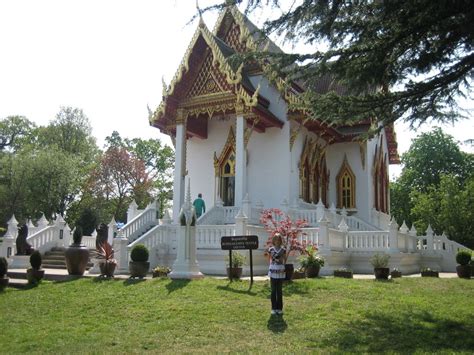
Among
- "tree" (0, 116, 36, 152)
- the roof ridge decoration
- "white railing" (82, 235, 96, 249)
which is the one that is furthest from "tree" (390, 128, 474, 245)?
"tree" (0, 116, 36, 152)

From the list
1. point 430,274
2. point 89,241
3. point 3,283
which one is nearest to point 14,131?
point 89,241

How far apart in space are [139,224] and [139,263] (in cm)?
608

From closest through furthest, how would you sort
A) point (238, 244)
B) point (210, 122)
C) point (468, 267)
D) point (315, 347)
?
point (315, 347) → point (238, 244) → point (468, 267) → point (210, 122)

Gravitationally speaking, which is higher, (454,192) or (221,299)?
(454,192)

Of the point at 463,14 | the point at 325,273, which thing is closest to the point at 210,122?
the point at 325,273

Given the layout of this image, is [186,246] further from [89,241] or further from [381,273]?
[89,241]

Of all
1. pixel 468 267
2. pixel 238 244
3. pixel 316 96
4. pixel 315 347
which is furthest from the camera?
pixel 468 267

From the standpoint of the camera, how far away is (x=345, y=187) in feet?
79.2

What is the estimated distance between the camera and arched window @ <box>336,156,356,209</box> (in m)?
23.9

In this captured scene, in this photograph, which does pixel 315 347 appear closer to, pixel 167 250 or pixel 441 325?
pixel 441 325

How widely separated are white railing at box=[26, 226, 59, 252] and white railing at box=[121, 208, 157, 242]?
3786 millimetres

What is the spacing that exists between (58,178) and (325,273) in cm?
3258

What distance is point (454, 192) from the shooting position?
114 feet

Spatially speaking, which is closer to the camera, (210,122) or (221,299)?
(221,299)
